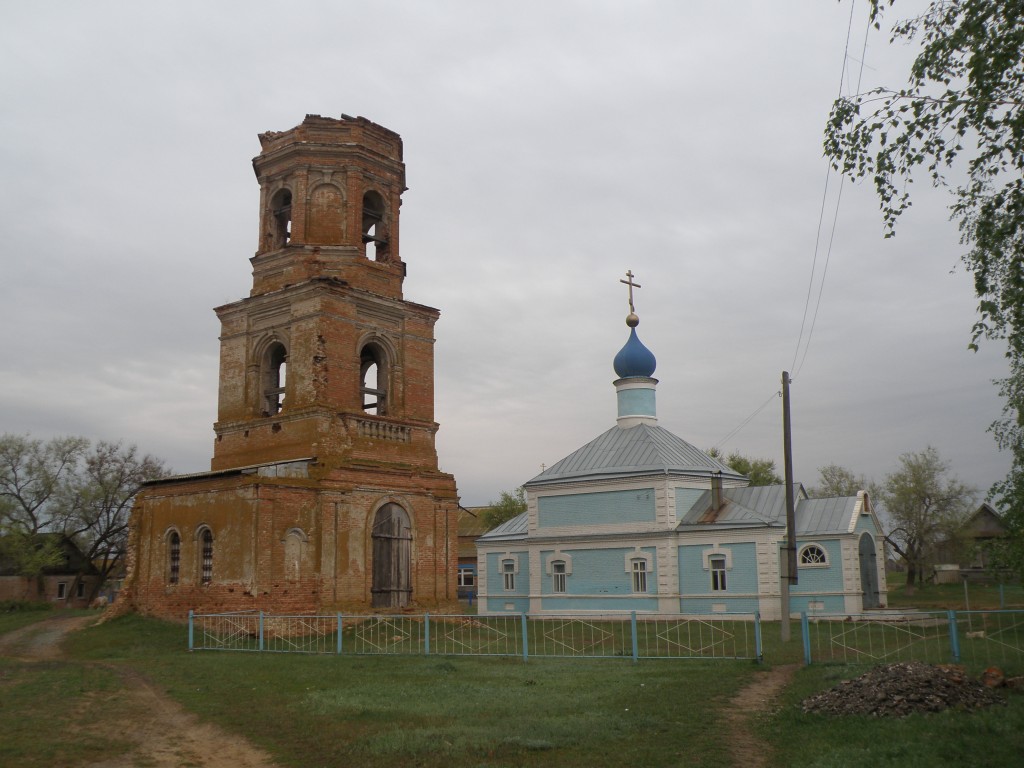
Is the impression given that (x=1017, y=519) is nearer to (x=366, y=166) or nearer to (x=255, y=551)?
(x=255, y=551)

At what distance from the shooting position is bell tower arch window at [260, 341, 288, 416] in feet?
83.6

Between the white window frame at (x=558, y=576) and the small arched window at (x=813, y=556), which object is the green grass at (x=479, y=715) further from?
the white window frame at (x=558, y=576)

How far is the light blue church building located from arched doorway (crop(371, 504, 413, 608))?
279 inches

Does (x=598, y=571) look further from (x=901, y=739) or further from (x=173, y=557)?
(x=901, y=739)

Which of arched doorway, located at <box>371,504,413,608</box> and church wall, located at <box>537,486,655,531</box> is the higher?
church wall, located at <box>537,486,655,531</box>

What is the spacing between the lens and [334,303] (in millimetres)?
24266

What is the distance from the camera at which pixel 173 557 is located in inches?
937

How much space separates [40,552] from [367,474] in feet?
85.1

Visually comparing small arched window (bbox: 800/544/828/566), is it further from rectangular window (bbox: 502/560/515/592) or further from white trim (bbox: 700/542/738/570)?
rectangular window (bbox: 502/560/515/592)

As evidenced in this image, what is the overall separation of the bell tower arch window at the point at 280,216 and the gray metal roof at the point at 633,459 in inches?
535

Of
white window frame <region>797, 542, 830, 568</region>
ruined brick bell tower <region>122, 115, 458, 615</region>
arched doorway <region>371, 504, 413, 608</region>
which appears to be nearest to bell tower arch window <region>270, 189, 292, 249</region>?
ruined brick bell tower <region>122, 115, 458, 615</region>

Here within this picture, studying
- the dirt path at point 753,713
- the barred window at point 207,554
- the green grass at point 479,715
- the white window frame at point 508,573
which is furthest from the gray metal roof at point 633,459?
the dirt path at point 753,713

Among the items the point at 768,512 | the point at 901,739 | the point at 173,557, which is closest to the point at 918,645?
the point at 901,739

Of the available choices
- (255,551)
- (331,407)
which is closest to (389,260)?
(331,407)
